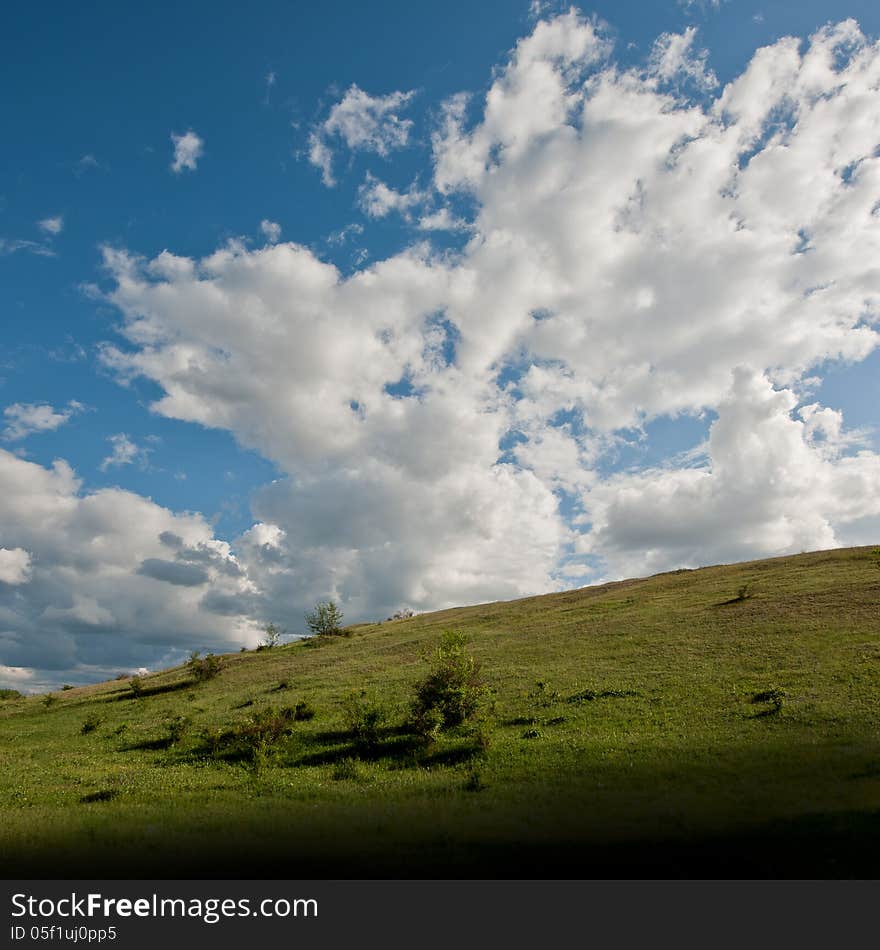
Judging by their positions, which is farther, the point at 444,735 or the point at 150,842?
the point at 444,735

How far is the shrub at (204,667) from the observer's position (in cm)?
6994

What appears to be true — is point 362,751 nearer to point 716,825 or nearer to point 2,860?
point 2,860

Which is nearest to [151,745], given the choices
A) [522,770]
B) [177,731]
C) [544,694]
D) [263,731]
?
[177,731]

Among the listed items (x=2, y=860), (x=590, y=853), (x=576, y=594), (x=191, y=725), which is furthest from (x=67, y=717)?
(x=576, y=594)

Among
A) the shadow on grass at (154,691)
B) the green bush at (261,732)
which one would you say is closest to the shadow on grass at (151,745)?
the green bush at (261,732)

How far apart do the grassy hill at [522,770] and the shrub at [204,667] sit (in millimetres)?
11934

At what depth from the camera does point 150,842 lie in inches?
742

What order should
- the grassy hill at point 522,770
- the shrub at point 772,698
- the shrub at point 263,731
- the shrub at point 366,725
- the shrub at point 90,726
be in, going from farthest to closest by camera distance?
the shrub at point 90,726
the shrub at point 263,731
the shrub at point 366,725
the shrub at point 772,698
the grassy hill at point 522,770

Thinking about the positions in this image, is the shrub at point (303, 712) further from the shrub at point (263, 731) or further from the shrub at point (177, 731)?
the shrub at point (177, 731)

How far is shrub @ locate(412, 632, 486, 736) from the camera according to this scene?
105ft

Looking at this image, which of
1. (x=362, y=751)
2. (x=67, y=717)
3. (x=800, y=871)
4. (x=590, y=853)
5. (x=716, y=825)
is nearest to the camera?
(x=800, y=871)

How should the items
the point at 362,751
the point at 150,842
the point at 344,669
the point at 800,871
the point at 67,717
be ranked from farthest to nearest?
the point at 344,669 → the point at 67,717 → the point at 362,751 → the point at 150,842 → the point at 800,871
